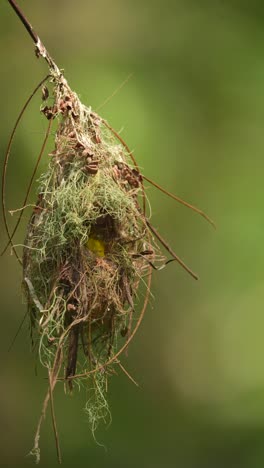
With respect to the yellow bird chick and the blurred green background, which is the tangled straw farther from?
the blurred green background

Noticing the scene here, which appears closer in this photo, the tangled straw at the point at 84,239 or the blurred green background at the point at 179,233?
the tangled straw at the point at 84,239

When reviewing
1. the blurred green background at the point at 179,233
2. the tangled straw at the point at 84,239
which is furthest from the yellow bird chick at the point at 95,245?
the blurred green background at the point at 179,233

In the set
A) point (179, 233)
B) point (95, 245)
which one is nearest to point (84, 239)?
point (95, 245)

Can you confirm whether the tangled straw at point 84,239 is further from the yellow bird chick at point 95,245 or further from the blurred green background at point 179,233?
the blurred green background at point 179,233

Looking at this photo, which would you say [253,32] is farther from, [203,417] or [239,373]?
[203,417]

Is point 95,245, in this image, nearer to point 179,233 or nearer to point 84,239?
point 84,239

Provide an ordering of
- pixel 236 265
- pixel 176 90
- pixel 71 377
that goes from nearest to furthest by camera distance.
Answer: pixel 71 377 → pixel 236 265 → pixel 176 90

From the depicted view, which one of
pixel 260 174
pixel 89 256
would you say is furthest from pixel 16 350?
pixel 89 256
